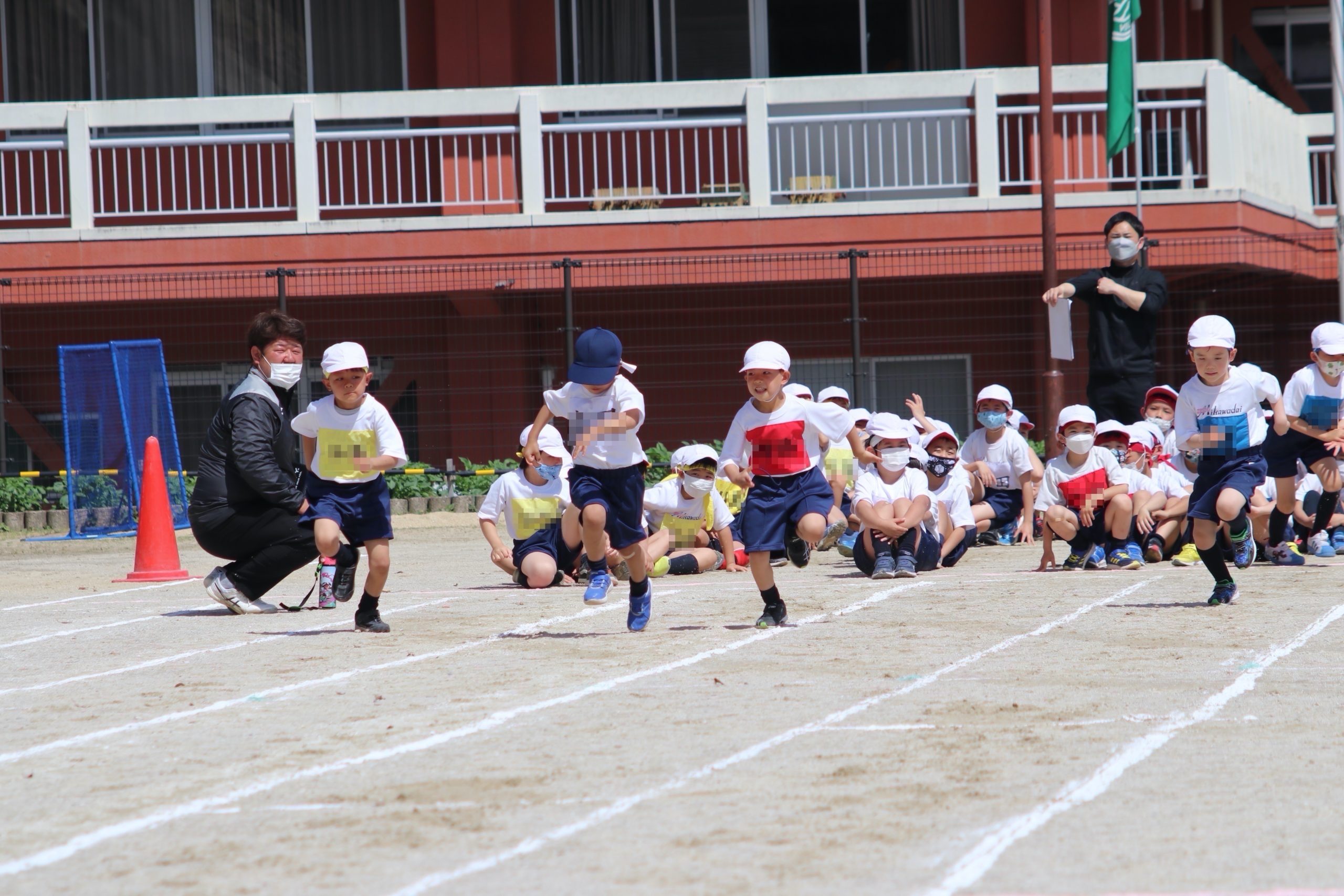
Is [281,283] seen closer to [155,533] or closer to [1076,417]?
[155,533]

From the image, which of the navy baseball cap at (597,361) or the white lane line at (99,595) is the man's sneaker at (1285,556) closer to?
the navy baseball cap at (597,361)

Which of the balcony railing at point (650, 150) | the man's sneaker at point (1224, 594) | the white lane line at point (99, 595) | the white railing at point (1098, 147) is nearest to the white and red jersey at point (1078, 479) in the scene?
the man's sneaker at point (1224, 594)

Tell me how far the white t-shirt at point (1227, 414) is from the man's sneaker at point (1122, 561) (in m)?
2.20

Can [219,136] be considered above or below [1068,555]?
above

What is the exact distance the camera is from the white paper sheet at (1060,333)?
1438 cm

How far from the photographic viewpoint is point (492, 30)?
2128 cm

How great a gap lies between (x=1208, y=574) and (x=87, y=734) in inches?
303

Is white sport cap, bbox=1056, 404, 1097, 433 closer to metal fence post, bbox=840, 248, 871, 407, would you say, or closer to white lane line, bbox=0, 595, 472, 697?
white lane line, bbox=0, 595, 472, 697

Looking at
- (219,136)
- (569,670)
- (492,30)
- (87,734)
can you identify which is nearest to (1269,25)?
(492,30)

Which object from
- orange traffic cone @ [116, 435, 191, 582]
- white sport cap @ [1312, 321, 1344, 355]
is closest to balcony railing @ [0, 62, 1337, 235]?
orange traffic cone @ [116, 435, 191, 582]

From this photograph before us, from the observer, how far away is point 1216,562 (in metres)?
9.59

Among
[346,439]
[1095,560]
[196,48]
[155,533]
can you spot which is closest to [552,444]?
[346,439]

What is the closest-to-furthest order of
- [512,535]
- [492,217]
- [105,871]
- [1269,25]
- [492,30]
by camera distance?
[105,871]
[512,535]
[492,217]
[492,30]
[1269,25]

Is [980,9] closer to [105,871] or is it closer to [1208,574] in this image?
[1208,574]
